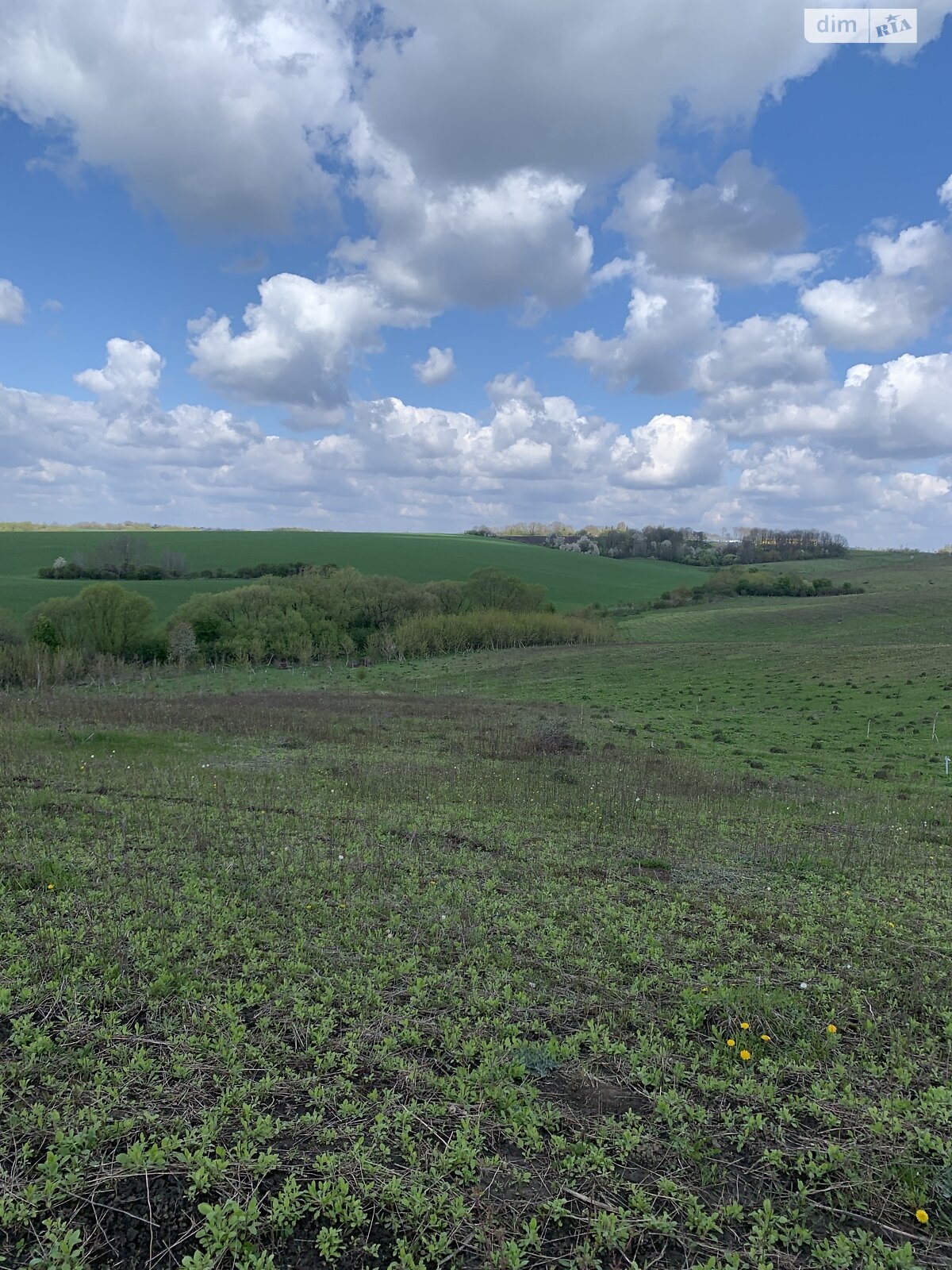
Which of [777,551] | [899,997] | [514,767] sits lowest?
[514,767]

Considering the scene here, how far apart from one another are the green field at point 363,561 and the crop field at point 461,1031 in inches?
2735

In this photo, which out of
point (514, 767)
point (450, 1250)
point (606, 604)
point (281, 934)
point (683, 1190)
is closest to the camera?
point (450, 1250)

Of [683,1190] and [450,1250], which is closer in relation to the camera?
[450,1250]

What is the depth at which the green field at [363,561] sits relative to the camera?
82.8 meters

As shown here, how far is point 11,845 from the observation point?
8398mm

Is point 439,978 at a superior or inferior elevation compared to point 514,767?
superior

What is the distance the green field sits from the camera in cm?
8275

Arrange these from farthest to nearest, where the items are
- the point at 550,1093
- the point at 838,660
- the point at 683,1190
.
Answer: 1. the point at 838,660
2. the point at 550,1093
3. the point at 683,1190

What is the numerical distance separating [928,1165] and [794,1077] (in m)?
0.94

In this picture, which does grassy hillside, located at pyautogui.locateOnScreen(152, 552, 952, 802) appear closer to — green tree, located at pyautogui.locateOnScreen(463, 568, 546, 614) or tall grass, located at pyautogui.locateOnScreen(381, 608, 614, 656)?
tall grass, located at pyautogui.locateOnScreen(381, 608, 614, 656)

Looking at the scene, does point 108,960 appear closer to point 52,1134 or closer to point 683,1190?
point 52,1134

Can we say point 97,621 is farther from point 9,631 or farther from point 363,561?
point 363,561

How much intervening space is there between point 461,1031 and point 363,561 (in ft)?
318

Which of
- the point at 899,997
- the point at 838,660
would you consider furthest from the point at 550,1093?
the point at 838,660
